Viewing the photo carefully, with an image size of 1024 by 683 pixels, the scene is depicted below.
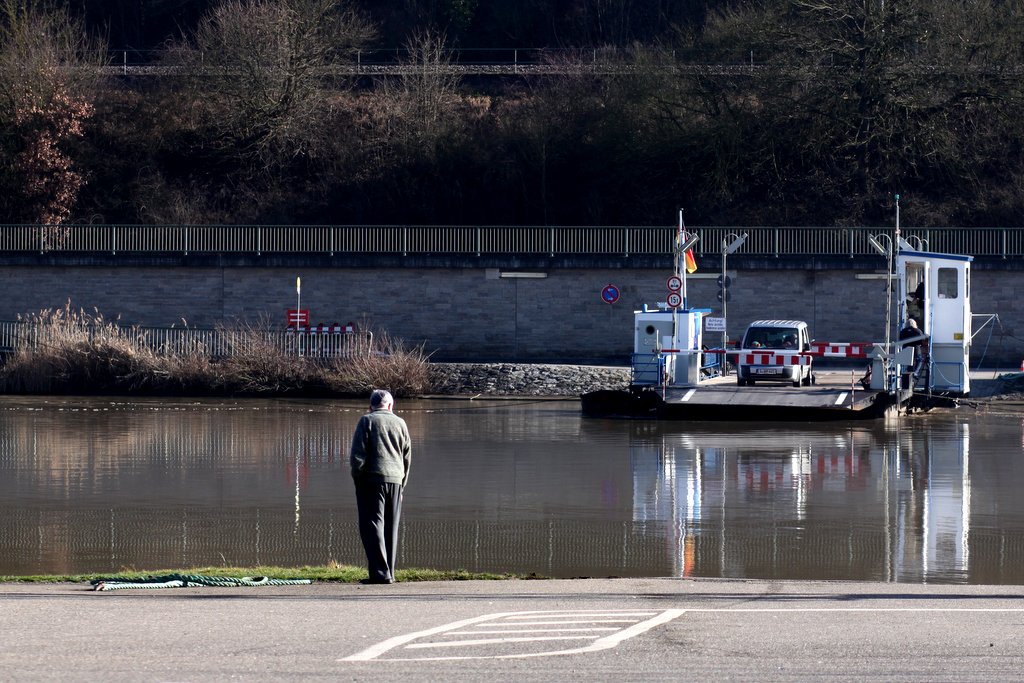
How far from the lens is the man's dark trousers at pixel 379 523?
11711mm

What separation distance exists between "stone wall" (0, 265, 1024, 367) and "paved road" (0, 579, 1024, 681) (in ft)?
120

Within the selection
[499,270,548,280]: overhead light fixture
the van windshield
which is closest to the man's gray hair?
the van windshield

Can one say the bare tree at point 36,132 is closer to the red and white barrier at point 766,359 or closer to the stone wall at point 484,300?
the stone wall at point 484,300

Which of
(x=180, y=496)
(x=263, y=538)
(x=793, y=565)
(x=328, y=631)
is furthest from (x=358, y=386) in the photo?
(x=328, y=631)

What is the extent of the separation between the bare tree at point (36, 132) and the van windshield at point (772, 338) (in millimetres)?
35966

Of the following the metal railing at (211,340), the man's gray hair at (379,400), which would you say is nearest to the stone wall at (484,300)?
the metal railing at (211,340)

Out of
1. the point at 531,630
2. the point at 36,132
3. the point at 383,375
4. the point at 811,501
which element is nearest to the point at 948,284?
the point at 811,501

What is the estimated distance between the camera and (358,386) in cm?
3719

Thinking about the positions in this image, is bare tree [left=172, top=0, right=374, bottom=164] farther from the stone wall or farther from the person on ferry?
the person on ferry

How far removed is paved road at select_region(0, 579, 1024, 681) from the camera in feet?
27.2

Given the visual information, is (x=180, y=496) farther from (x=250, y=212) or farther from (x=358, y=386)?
(x=250, y=212)

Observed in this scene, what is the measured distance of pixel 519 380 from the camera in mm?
38250

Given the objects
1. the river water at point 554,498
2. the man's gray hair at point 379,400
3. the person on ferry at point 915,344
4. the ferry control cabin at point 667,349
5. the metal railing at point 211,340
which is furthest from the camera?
the metal railing at point 211,340

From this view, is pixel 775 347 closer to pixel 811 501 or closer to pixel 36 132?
pixel 811 501
